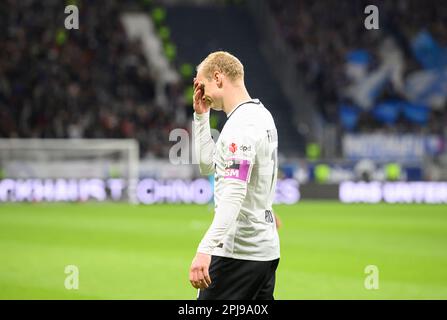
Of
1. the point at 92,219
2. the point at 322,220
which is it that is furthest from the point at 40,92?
the point at 322,220

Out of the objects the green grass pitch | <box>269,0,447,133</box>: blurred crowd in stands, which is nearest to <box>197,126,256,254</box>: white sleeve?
the green grass pitch

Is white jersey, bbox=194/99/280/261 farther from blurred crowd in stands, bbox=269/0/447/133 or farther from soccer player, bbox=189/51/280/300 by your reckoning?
blurred crowd in stands, bbox=269/0/447/133

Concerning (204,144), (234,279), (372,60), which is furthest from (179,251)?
(372,60)

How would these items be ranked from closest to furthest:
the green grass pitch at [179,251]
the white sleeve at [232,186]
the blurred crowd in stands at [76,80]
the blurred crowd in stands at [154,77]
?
1. the white sleeve at [232,186]
2. the green grass pitch at [179,251]
3. the blurred crowd in stands at [76,80]
4. the blurred crowd in stands at [154,77]

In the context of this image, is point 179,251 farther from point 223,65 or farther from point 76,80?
point 76,80

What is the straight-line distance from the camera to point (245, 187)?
5242 mm

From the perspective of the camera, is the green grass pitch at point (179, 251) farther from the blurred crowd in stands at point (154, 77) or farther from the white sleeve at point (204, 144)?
the blurred crowd in stands at point (154, 77)

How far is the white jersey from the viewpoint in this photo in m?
5.21

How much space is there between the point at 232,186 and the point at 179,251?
9.60 meters

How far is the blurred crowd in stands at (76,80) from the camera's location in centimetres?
2886

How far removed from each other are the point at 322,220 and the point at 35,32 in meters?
14.7

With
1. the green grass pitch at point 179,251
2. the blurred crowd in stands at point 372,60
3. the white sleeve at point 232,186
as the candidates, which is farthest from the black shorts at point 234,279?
the blurred crowd in stands at point 372,60

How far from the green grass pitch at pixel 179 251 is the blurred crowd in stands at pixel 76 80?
206 inches
